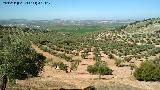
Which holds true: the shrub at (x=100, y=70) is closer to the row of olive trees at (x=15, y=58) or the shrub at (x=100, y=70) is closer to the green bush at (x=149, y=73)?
the green bush at (x=149, y=73)

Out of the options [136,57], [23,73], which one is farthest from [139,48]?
[23,73]

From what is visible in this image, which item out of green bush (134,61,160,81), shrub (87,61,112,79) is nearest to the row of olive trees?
green bush (134,61,160,81)

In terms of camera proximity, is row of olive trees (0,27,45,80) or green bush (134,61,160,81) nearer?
row of olive trees (0,27,45,80)

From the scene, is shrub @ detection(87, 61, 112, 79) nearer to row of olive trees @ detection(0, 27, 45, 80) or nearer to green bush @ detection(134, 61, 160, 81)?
green bush @ detection(134, 61, 160, 81)

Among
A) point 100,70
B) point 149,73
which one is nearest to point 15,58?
point 149,73

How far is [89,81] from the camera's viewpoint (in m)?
43.7

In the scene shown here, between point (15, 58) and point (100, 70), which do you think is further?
point (100, 70)

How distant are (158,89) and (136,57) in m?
37.9

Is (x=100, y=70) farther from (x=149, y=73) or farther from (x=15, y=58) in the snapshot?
(x=15, y=58)

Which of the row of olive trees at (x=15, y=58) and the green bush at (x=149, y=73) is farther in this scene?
the green bush at (x=149, y=73)

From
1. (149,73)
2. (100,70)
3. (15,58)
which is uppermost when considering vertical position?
(15,58)

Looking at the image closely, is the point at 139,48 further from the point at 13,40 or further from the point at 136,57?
the point at 13,40

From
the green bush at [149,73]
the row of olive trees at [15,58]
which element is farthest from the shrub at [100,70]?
the row of olive trees at [15,58]

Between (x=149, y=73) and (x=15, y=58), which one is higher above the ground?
(x=15, y=58)
